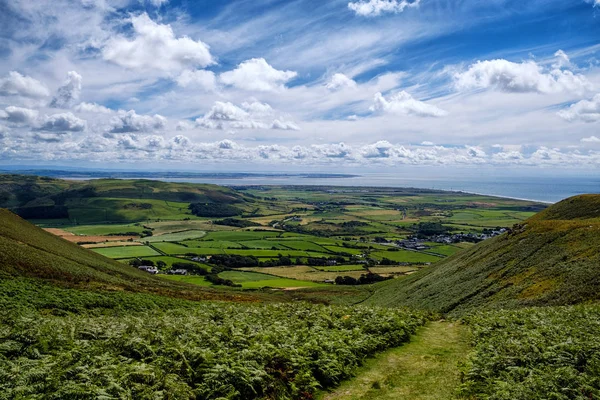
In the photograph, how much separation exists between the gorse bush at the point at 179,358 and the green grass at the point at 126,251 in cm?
9872

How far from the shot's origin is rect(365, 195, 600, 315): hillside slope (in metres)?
33.9

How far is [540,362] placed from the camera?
13.7 meters

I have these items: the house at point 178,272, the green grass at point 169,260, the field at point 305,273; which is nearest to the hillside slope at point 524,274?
the field at point 305,273

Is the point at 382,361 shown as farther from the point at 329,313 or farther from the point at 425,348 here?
the point at 329,313

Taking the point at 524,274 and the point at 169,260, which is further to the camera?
the point at 169,260

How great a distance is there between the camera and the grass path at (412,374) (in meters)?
13.7

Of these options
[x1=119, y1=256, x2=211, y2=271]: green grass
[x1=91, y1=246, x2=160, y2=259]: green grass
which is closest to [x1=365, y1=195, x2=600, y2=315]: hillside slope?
[x1=119, y1=256, x2=211, y2=271]: green grass

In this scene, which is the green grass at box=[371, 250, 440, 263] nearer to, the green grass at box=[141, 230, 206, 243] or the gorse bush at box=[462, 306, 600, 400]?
the green grass at box=[141, 230, 206, 243]

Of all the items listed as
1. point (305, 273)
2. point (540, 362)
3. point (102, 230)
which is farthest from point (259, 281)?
point (102, 230)

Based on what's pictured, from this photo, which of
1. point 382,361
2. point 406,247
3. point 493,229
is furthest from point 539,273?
point 493,229

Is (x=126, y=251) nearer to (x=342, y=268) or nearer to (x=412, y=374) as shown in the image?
(x=342, y=268)

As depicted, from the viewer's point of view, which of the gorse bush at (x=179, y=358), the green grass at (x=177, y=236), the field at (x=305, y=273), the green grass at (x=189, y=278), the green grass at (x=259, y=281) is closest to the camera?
the gorse bush at (x=179, y=358)

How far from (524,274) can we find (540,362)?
3361 cm

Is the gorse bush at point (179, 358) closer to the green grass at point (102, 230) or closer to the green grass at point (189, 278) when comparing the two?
the green grass at point (189, 278)
